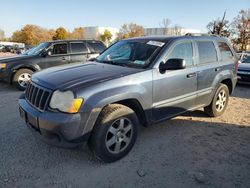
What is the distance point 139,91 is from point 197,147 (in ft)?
4.63

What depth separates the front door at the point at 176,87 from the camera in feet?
11.4

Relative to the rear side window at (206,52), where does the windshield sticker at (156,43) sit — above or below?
above

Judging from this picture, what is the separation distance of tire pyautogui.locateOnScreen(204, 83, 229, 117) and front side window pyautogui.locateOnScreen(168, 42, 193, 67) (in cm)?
122

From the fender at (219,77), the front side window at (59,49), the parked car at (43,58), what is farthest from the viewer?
the front side window at (59,49)

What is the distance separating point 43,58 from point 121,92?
550 centimetres

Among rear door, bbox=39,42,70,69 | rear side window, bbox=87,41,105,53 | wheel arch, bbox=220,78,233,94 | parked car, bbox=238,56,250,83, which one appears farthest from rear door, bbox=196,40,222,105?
rear door, bbox=39,42,70,69

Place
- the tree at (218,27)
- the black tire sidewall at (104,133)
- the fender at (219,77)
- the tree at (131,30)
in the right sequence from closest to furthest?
the black tire sidewall at (104,133) < the fender at (219,77) < the tree at (218,27) < the tree at (131,30)

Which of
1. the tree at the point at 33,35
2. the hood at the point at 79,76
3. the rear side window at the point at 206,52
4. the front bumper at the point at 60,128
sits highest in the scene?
the tree at the point at 33,35

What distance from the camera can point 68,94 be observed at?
272 centimetres

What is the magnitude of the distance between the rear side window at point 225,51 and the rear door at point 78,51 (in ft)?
16.1

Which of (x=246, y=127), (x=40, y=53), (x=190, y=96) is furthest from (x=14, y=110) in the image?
(x=246, y=127)

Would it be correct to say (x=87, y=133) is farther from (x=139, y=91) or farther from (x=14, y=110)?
(x=14, y=110)

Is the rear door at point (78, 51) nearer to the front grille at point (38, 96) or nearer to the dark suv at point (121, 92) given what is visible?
the dark suv at point (121, 92)

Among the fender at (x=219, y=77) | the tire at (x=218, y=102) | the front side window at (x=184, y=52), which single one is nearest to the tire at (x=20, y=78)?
the front side window at (x=184, y=52)
